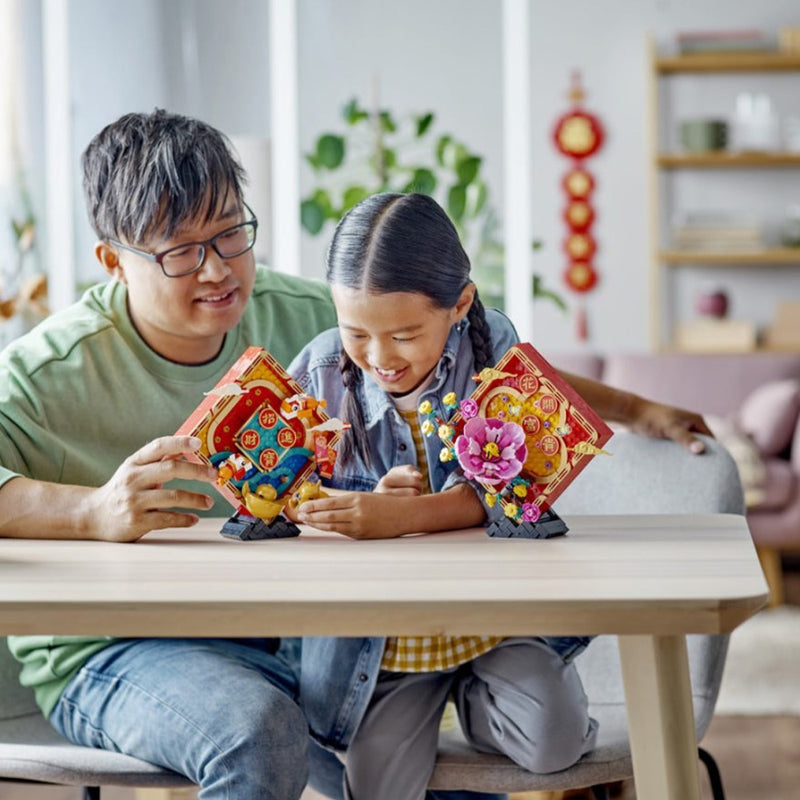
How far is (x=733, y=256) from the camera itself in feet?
18.6

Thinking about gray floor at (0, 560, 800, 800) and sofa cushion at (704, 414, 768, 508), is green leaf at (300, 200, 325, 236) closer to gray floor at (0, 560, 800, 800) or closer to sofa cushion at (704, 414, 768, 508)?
sofa cushion at (704, 414, 768, 508)

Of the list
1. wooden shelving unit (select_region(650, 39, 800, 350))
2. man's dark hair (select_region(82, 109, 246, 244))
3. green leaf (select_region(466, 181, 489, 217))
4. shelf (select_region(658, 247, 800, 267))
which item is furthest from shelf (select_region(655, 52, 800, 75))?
man's dark hair (select_region(82, 109, 246, 244))

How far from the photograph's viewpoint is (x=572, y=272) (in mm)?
5973

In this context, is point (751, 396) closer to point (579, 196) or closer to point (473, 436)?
point (579, 196)

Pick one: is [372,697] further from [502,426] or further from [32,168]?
[32,168]

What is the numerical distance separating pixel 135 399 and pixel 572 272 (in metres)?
4.51

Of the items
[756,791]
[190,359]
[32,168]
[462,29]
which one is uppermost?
[462,29]

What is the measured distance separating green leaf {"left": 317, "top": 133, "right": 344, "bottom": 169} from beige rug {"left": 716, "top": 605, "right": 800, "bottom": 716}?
214 centimetres

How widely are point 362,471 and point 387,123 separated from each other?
3.64 metres

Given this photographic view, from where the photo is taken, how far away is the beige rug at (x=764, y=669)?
310 centimetres

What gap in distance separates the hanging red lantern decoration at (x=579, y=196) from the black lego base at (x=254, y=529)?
4.71 metres

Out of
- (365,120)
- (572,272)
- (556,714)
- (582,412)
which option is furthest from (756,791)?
(572,272)

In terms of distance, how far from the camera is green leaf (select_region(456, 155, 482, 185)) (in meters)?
4.88

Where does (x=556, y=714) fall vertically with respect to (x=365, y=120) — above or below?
below
